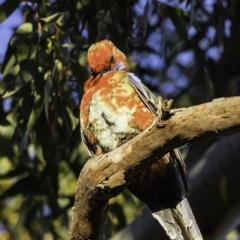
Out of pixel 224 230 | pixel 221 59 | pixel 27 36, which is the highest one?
pixel 27 36

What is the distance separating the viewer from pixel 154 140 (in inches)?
85.2

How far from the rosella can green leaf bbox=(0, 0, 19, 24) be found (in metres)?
0.70

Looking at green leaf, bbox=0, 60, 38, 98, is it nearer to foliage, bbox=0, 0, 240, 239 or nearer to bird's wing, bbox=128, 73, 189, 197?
foliage, bbox=0, 0, 240, 239

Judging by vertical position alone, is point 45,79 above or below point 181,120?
below

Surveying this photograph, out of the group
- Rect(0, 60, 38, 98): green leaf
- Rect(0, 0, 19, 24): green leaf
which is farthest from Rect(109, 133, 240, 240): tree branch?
Rect(0, 0, 19, 24): green leaf

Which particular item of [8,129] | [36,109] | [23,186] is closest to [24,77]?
[36,109]

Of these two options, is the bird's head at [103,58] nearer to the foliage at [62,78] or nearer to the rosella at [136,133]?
the rosella at [136,133]

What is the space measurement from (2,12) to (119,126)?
955 mm

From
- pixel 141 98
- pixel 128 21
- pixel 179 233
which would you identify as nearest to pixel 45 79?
pixel 128 21

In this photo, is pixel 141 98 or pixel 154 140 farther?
pixel 141 98

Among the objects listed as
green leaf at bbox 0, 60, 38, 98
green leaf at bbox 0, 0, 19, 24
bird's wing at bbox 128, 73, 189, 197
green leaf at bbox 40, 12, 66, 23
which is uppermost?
green leaf at bbox 0, 0, 19, 24

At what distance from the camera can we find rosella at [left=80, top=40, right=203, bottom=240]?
2.72m

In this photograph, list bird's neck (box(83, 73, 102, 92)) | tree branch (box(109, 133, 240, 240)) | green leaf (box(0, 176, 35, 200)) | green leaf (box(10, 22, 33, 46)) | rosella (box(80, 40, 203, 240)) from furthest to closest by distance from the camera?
green leaf (box(0, 176, 35, 200)) → green leaf (box(10, 22, 33, 46)) → tree branch (box(109, 133, 240, 240)) → bird's neck (box(83, 73, 102, 92)) → rosella (box(80, 40, 203, 240))

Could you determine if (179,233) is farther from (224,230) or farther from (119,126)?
(224,230)
